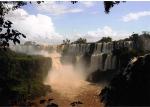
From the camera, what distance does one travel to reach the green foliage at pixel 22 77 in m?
37.2

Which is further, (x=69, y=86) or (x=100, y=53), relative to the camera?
(x=100, y=53)

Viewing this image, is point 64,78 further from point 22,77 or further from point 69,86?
point 22,77

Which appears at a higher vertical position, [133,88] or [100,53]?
[100,53]

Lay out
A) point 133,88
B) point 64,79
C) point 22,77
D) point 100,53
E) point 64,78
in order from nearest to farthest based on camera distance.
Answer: point 133,88
point 22,77
point 64,79
point 64,78
point 100,53

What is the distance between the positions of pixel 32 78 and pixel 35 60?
335 cm

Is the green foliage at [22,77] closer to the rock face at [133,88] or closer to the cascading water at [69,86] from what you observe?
the cascading water at [69,86]

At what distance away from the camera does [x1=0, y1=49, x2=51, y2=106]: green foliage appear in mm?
37159

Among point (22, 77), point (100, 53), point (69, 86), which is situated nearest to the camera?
point (22, 77)

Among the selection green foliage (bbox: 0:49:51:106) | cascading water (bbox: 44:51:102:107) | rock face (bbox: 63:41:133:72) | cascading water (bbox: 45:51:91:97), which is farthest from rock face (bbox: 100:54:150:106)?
rock face (bbox: 63:41:133:72)

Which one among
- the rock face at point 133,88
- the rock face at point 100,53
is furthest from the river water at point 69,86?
the rock face at point 133,88

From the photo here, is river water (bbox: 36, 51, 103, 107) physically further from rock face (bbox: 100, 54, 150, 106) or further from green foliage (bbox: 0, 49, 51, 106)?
rock face (bbox: 100, 54, 150, 106)

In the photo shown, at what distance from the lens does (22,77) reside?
4278cm

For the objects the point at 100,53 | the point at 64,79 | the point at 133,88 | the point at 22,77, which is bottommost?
the point at 64,79

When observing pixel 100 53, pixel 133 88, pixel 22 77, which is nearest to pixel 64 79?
pixel 100 53
